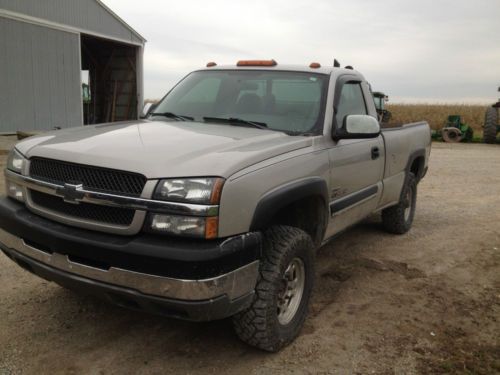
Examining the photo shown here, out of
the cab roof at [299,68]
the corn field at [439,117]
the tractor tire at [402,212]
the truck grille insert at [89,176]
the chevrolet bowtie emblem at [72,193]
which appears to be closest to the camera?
the truck grille insert at [89,176]

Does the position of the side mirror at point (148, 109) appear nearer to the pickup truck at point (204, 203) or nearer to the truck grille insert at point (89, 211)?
the pickup truck at point (204, 203)

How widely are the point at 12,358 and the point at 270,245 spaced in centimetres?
169

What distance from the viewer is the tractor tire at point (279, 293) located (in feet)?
9.33

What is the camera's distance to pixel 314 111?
149 inches

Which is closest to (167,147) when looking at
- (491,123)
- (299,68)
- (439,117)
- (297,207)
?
(297,207)

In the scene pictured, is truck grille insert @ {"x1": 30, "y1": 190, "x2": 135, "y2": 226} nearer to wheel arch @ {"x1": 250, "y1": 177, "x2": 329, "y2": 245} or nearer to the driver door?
wheel arch @ {"x1": 250, "y1": 177, "x2": 329, "y2": 245}

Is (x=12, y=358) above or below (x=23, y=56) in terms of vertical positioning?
below

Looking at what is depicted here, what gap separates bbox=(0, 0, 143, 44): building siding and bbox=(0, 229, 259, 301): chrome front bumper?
42.3ft

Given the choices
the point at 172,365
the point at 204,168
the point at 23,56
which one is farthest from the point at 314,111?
the point at 23,56

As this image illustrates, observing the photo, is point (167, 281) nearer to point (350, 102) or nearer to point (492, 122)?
point (350, 102)

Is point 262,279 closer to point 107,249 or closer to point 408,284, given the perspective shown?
point 107,249

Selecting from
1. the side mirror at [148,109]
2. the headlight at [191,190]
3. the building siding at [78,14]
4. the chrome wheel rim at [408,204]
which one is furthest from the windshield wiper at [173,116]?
the building siding at [78,14]

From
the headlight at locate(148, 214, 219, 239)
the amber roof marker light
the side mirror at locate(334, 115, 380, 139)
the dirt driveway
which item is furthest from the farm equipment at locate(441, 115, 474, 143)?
the headlight at locate(148, 214, 219, 239)

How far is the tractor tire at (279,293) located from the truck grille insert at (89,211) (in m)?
0.85
